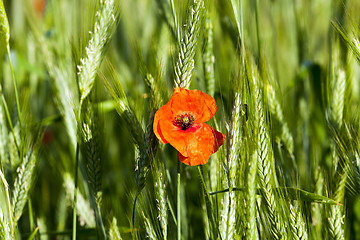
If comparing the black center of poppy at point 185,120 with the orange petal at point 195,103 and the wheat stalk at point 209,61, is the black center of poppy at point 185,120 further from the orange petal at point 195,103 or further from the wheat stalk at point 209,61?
the wheat stalk at point 209,61

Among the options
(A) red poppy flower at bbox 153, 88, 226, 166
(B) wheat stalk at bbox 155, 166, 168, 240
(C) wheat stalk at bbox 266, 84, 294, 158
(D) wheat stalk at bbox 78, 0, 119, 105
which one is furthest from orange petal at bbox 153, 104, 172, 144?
(C) wheat stalk at bbox 266, 84, 294, 158

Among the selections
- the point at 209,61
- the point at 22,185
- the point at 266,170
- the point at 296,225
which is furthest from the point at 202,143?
the point at 22,185

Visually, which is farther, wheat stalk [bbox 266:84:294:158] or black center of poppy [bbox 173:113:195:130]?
wheat stalk [bbox 266:84:294:158]

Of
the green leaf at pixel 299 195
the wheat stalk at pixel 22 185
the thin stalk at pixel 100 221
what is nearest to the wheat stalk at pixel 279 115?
the green leaf at pixel 299 195

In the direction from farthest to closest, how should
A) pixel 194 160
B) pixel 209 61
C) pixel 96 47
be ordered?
pixel 209 61 → pixel 96 47 → pixel 194 160

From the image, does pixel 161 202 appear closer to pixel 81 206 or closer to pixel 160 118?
pixel 160 118

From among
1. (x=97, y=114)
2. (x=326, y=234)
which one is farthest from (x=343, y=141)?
(x=97, y=114)

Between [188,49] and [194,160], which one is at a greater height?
[188,49]

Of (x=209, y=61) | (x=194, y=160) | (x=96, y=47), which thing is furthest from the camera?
(x=209, y=61)

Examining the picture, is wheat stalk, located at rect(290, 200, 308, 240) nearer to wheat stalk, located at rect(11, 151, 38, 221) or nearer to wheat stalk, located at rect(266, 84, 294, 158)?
wheat stalk, located at rect(266, 84, 294, 158)
